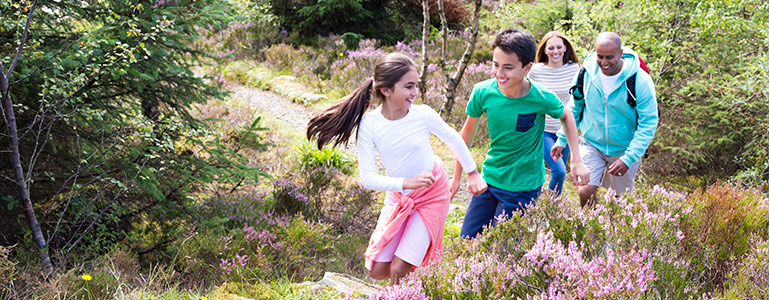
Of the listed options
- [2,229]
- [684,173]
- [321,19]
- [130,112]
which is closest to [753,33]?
[684,173]

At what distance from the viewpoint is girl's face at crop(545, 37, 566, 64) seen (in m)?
5.31

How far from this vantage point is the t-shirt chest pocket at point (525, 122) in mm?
3541

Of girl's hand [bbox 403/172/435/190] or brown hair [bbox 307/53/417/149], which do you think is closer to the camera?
girl's hand [bbox 403/172/435/190]

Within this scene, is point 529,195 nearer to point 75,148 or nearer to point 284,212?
point 284,212

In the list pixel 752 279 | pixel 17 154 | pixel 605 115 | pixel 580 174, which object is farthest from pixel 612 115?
pixel 17 154

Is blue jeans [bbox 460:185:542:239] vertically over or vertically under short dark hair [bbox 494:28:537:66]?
under

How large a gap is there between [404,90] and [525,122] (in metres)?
0.98

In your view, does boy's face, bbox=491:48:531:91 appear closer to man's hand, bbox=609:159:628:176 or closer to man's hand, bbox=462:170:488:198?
man's hand, bbox=462:170:488:198

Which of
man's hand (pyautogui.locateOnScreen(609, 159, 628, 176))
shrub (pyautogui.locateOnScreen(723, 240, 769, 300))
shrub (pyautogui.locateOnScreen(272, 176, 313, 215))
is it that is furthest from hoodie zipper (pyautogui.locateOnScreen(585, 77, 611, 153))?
shrub (pyautogui.locateOnScreen(272, 176, 313, 215))

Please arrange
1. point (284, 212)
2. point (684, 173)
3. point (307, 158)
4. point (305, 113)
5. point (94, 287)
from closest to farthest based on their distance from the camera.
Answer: point (94, 287)
point (284, 212)
point (307, 158)
point (684, 173)
point (305, 113)

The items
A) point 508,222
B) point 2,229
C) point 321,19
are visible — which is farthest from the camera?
point 321,19

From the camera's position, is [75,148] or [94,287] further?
[75,148]

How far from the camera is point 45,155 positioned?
4.25 m

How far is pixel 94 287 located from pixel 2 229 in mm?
1508
